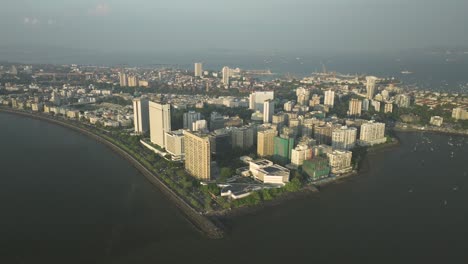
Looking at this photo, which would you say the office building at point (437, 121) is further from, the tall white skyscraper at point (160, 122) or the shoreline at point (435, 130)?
the tall white skyscraper at point (160, 122)

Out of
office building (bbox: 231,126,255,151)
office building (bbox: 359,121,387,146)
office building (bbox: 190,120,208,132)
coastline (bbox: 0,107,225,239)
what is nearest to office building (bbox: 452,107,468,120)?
office building (bbox: 359,121,387,146)

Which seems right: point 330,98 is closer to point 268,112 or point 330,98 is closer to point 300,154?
point 268,112

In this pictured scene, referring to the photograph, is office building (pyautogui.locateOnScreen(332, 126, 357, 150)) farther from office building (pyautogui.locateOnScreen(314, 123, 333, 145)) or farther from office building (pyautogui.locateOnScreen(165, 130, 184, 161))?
office building (pyautogui.locateOnScreen(165, 130, 184, 161))

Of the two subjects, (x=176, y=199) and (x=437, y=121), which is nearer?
(x=176, y=199)

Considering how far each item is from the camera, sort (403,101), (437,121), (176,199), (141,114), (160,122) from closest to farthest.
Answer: (176,199), (160,122), (141,114), (437,121), (403,101)

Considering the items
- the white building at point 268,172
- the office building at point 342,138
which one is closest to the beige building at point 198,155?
the white building at point 268,172

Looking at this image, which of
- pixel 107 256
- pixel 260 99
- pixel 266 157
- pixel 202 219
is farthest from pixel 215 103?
pixel 107 256

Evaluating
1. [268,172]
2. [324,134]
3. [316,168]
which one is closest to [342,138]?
[324,134]
